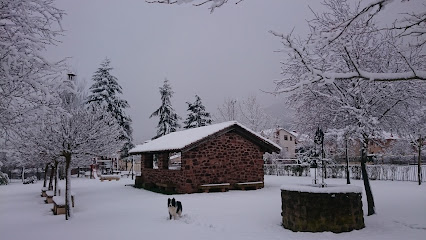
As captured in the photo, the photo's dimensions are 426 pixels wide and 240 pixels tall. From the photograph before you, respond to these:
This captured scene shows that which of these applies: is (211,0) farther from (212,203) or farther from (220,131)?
(220,131)

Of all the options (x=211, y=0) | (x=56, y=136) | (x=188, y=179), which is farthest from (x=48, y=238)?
(x=188, y=179)

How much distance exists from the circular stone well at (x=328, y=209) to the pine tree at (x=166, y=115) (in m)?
34.7

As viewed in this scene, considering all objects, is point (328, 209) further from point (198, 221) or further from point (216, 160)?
point (216, 160)

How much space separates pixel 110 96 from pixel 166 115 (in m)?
7.95

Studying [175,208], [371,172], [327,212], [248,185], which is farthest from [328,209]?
[371,172]

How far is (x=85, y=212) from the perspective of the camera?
1373cm

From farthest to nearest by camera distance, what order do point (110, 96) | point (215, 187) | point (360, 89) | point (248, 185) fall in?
1. point (110, 96)
2. point (248, 185)
3. point (215, 187)
4. point (360, 89)

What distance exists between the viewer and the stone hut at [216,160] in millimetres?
18781

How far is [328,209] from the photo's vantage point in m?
8.81

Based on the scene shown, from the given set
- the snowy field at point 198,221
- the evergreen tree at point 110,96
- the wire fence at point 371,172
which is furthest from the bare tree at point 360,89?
the evergreen tree at point 110,96

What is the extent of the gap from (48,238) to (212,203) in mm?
7255

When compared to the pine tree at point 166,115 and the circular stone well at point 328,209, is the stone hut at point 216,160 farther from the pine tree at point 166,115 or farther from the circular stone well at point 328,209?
the pine tree at point 166,115

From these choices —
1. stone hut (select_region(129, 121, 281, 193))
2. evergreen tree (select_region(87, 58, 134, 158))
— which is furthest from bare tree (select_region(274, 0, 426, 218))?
evergreen tree (select_region(87, 58, 134, 158))

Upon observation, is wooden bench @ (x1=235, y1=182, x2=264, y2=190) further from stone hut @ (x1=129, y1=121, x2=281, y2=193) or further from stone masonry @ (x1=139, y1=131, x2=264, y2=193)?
stone masonry @ (x1=139, y1=131, x2=264, y2=193)
